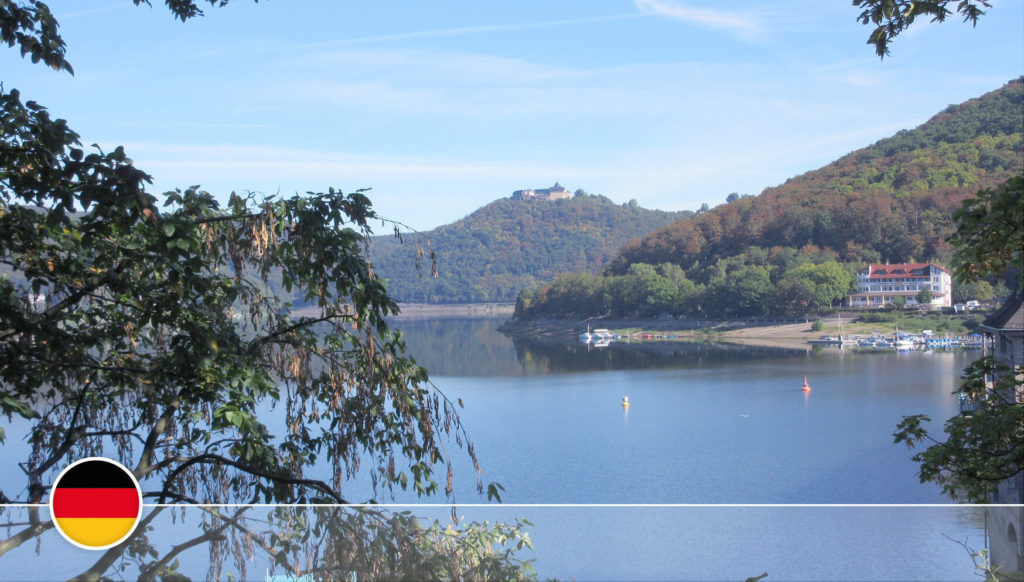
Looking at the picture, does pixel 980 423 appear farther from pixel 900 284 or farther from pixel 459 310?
pixel 459 310

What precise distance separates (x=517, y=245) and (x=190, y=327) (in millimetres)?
113331

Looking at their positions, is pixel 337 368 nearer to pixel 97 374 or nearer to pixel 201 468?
pixel 201 468

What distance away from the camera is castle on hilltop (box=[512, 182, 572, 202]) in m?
152

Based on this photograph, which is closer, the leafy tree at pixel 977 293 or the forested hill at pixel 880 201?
the leafy tree at pixel 977 293

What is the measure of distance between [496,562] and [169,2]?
2.61 metres

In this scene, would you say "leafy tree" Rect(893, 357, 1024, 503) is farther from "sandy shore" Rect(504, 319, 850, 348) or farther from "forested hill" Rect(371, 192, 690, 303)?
"forested hill" Rect(371, 192, 690, 303)

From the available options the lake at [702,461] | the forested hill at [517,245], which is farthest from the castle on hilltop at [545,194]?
the lake at [702,461]

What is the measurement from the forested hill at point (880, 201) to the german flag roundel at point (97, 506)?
61.6 m

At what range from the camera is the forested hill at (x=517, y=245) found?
4072 inches

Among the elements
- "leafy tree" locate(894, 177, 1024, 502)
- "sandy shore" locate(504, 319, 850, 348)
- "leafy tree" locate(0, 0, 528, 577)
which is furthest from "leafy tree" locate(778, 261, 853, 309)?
"leafy tree" locate(0, 0, 528, 577)

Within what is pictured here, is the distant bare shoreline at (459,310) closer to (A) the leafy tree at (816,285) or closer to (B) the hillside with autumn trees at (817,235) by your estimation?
(B) the hillside with autumn trees at (817,235)

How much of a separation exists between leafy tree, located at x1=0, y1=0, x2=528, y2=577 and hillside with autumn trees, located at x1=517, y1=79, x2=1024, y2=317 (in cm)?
5623

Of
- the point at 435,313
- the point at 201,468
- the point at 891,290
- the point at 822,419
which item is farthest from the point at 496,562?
the point at 435,313

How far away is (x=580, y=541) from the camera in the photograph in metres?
1.69
